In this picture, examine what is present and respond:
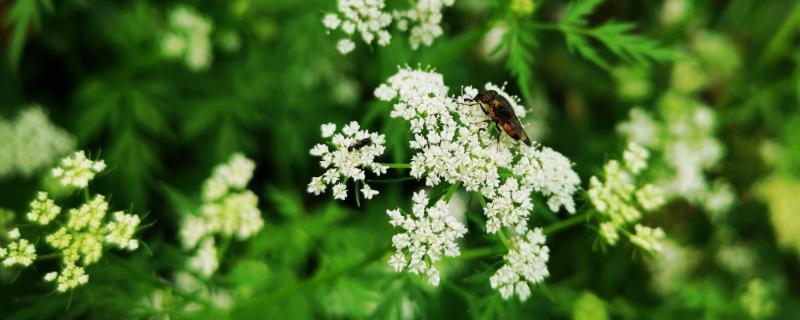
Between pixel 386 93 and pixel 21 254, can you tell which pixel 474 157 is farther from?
pixel 21 254

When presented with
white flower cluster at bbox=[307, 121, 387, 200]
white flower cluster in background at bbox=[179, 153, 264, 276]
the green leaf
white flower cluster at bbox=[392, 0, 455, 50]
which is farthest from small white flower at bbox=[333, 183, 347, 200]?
the green leaf

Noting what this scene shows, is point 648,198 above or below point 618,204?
above

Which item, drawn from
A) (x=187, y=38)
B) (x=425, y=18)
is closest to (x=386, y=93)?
→ (x=425, y=18)

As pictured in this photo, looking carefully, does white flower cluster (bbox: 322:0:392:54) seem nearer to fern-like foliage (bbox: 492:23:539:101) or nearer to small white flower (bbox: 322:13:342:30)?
small white flower (bbox: 322:13:342:30)

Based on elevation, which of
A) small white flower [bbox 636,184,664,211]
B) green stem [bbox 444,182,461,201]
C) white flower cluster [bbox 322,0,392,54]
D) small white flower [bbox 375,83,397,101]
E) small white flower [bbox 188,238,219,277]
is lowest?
green stem [bbox 444,182,461,201]

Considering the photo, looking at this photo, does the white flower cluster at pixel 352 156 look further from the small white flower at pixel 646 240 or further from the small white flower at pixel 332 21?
the small white flower at pixel 646 240

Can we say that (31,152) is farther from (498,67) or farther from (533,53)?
(533,53)

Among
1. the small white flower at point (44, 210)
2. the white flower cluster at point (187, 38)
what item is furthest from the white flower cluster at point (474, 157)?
the white flower cluster at point (187, 38)
